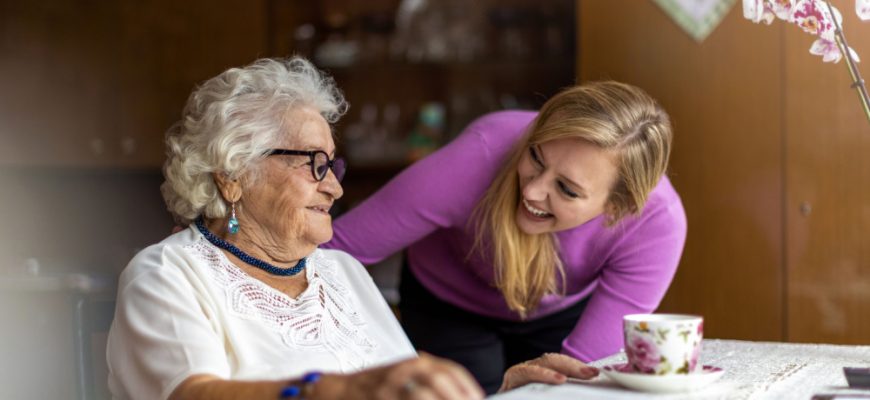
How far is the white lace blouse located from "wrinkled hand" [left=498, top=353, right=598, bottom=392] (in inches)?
9.7

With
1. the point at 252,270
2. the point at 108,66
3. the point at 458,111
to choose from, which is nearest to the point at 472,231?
the point at 252,270

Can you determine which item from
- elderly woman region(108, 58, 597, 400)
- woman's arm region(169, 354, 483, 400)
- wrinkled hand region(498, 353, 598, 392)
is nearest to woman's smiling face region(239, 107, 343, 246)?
elderly woman region(108, 58, 597, 400)

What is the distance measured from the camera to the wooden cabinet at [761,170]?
10.2 ft

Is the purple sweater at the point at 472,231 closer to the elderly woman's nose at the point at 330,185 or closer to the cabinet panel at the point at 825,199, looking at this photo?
the elderly woman's nose at the point at 330,185

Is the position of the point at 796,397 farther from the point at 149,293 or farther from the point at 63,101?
the point at 63,101

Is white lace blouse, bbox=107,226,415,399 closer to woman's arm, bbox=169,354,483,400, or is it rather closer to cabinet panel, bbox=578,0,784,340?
woman's arm, bbox=169,354,483,400

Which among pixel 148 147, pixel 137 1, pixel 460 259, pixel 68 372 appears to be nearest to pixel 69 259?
pixel 148 147

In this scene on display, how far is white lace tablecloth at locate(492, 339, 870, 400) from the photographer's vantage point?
121cm

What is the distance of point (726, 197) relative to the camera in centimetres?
326

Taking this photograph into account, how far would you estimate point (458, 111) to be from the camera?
404cm

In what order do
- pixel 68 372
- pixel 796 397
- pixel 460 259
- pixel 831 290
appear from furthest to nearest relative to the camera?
1. pixel 831 290
2. pixel 68 372
3. pixel 460 259
4. pixel 796 397

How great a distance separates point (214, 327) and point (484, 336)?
978 mm

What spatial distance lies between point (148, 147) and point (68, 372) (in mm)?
1728

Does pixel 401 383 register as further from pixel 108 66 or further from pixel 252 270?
pixel 108 66
